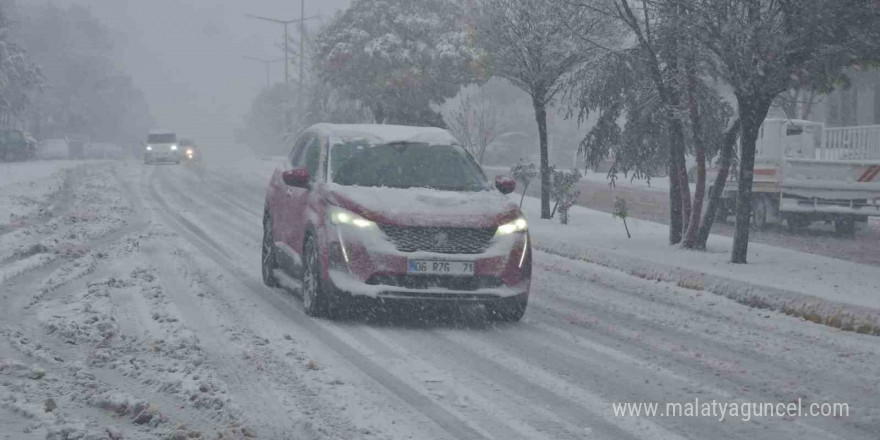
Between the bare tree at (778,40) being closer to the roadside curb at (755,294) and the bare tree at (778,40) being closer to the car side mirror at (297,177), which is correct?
the roadside curb at (755,294)

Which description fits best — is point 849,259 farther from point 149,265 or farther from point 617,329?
point 149,265

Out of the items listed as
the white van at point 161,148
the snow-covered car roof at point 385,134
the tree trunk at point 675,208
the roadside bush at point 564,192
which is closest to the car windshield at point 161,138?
the white van at point 161,148

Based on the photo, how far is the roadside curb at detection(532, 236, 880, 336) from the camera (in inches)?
377

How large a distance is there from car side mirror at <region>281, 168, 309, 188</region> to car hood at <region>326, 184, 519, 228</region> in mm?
530

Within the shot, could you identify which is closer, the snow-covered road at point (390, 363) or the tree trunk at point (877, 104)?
the snow-covered road at point (390, 363)

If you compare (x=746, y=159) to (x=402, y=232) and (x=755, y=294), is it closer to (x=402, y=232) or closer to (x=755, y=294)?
(x=755, y=294)

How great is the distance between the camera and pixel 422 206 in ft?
29.8

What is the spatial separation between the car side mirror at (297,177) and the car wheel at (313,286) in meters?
0.65

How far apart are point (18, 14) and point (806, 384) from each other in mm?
85559

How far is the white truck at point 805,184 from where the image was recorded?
68.7 ft

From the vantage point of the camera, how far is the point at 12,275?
1126cm

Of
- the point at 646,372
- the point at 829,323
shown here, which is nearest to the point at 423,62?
the point at 829,323

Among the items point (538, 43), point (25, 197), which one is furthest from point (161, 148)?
point (538, 43)

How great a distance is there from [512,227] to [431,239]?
0.80 metres
